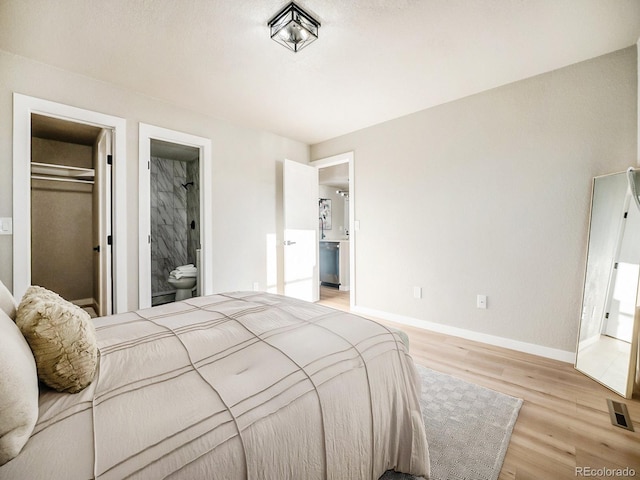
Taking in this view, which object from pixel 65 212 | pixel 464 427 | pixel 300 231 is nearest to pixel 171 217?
pixel 65 212

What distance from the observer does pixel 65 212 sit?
415cm

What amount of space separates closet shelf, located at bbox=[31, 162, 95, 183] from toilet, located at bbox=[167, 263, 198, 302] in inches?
→ 72.6

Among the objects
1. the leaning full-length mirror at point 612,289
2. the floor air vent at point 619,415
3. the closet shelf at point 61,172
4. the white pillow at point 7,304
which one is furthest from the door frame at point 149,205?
the leaning full-length mirror at point 612,289

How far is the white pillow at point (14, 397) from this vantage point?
22.8 inches

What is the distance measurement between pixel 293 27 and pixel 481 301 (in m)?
2.93

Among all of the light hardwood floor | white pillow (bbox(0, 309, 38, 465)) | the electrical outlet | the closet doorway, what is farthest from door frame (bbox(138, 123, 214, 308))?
the electrical outlet

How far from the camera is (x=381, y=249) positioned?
371 cm

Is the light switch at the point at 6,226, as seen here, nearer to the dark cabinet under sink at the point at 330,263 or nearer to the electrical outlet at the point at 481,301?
the electrical outlet at the point at 481,301

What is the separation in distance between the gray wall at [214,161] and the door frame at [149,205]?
5 centimetres

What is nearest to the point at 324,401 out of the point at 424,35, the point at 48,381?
the point at 48,381

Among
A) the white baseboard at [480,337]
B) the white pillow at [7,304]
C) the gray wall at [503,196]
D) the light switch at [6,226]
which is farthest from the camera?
the white baseboard at [480,337]

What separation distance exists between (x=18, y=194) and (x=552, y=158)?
4452 mm

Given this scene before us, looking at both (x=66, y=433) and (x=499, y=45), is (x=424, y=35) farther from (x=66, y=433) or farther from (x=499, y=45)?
(x=66, y=433)

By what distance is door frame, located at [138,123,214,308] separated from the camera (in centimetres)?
286
